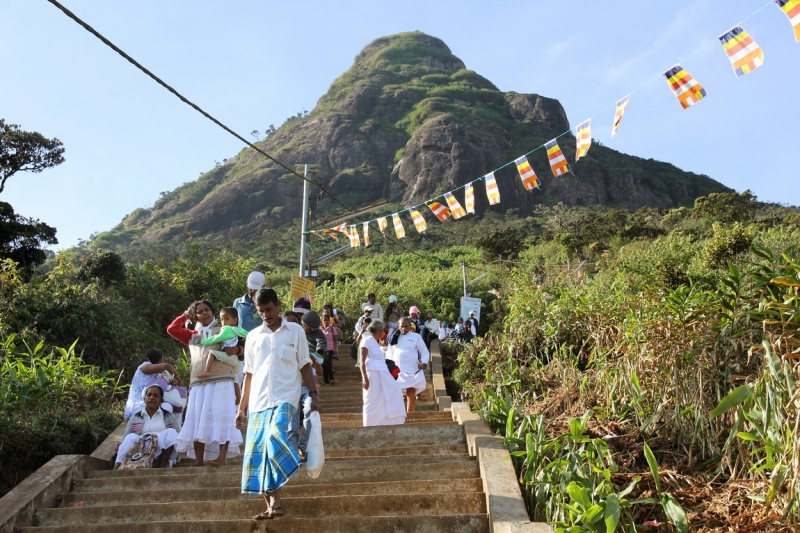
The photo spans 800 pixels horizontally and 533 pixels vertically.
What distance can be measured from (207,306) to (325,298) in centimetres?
1472

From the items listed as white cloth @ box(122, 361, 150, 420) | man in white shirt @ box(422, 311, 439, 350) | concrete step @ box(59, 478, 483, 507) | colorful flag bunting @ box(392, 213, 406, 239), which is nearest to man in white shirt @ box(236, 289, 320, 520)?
concrete step @ box(59, 478, 483, 507)

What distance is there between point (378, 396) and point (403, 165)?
85.1m

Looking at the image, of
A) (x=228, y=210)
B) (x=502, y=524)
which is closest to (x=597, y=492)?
(x=502, y=524)

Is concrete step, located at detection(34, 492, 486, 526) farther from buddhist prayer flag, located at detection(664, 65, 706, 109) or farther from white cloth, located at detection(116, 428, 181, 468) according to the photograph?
buddhist prayer flag, located at detection(664, 65, 706, 109)

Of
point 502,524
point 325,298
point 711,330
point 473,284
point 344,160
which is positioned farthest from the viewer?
point 344,160

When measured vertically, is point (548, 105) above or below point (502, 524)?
above

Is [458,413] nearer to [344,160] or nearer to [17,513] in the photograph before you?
[17,513]

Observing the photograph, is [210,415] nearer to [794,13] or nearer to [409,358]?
[409,358]

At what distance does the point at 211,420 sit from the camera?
22.4 ft

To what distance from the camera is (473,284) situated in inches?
1012

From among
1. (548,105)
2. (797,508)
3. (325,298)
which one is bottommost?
(797,508)

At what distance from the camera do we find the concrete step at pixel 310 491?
5641 mm

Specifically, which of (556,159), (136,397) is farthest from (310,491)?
(556,159)

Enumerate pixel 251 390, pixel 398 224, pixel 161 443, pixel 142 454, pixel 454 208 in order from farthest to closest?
pixel 398 224 → pixel 454 208 → pixel 161 443 → pixel 142 454 → pixel 251 390
